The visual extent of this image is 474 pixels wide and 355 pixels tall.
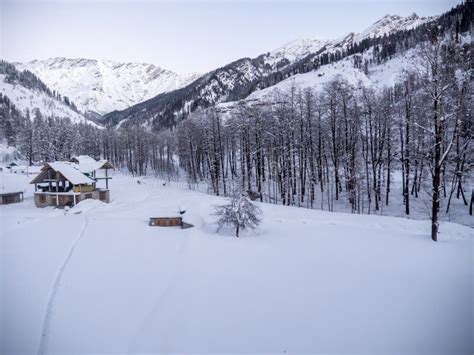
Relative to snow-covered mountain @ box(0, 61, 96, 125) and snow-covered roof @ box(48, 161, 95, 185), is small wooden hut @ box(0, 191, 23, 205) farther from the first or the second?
snow-covered mountain @ box(0, 61, 96, 125)

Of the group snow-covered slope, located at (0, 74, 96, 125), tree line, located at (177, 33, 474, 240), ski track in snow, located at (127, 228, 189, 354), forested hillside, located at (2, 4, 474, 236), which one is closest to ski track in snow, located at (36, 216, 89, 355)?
ski track in snow, located at (127, 228, 189, 354)

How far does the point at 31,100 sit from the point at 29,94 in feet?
32.4

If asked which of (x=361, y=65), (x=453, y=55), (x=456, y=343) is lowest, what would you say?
(x=456, y=343)

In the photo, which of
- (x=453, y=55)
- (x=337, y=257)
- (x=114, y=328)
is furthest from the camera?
(x=453, y=55)

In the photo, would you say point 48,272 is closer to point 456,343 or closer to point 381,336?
point 381,336

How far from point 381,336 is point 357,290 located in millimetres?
2219

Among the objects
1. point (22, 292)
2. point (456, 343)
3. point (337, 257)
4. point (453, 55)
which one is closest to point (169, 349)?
point (22, 292)

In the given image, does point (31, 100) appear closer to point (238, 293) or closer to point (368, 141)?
point (368, 141)

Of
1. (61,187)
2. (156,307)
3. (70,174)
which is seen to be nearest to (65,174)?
(70,174)

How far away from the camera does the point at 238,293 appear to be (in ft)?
28.0

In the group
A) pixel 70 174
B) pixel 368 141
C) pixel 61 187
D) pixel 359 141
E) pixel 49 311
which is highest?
pixel 368 141

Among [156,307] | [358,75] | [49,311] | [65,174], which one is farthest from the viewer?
[358,75]

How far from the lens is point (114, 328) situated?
270 inches

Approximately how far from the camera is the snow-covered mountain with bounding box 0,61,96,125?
154125 millimetres
